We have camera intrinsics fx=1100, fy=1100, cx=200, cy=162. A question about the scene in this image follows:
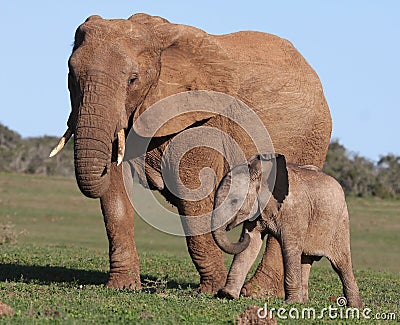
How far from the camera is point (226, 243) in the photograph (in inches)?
391

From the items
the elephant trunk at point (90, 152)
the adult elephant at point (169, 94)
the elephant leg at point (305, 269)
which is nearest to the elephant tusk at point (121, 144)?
the adult elephant at point (169, 94)

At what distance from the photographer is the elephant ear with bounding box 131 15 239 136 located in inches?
459

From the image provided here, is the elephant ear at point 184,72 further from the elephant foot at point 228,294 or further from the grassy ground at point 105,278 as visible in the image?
the elephant foot at point 228,294

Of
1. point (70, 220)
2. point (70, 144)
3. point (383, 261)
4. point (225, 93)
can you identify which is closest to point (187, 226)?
point (225, 93)

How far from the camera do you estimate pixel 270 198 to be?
401 inches

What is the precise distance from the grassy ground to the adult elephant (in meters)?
0.62

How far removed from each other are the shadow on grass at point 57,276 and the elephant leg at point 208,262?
43 cm

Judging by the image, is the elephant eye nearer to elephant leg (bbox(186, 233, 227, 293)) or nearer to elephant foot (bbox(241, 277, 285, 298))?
elephant leg (bbox(186, 233, 227, 293))

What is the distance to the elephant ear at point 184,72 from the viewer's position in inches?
459

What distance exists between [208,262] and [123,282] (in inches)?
38.4

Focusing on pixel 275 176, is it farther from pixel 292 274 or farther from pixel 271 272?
pixel 271 272

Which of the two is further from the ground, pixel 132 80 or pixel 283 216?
pixel 132 80

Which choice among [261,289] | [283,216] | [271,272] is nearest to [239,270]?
[283,216]

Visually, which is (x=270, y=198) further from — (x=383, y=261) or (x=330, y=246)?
(x=383, y=261)
